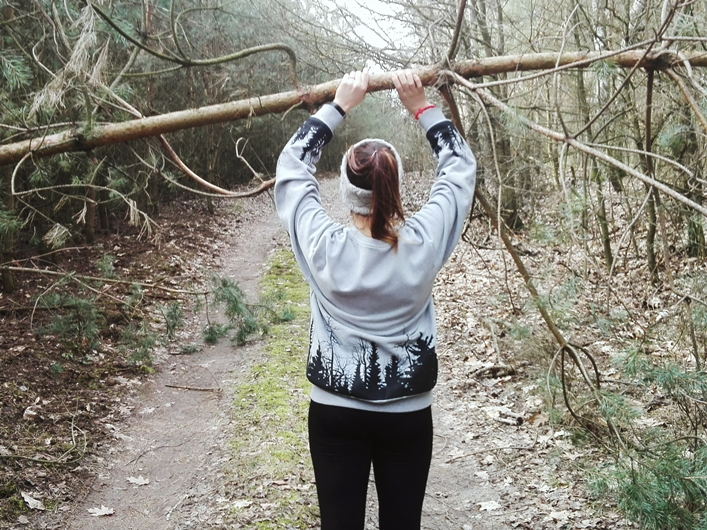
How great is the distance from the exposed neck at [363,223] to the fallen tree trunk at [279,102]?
1070 mm

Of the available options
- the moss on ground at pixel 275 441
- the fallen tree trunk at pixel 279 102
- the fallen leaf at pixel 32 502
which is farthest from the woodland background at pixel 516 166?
the moss on ground at pixel 275 441

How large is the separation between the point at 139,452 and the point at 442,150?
13.6 feet

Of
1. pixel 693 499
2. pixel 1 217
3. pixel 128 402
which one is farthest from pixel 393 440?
pixel 128 402

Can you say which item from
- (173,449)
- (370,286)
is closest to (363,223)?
(370,286)

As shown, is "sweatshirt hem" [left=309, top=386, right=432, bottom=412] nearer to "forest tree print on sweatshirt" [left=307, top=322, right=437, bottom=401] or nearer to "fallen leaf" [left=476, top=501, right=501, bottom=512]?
"forest tree print on sweatshirt" [left=307, top=322, right=437, bottom=401]

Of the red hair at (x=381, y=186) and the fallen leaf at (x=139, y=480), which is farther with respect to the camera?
the fallen leaf at (x=139, y=480)

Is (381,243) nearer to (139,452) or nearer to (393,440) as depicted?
(393,440)

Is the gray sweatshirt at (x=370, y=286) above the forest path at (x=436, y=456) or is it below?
above

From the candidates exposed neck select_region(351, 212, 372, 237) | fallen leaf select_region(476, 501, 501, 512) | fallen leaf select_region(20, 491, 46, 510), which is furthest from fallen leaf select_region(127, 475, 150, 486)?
exposed neck select_region(351, 212, 372, 237)

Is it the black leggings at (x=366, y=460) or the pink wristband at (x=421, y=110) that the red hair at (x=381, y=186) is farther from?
the black leggings at (x=366, y=460)

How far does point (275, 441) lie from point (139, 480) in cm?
105

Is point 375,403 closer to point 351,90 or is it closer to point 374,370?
point 374,370

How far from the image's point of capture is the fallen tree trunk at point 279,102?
2995mm

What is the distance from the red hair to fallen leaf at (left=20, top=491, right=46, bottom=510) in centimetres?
358
